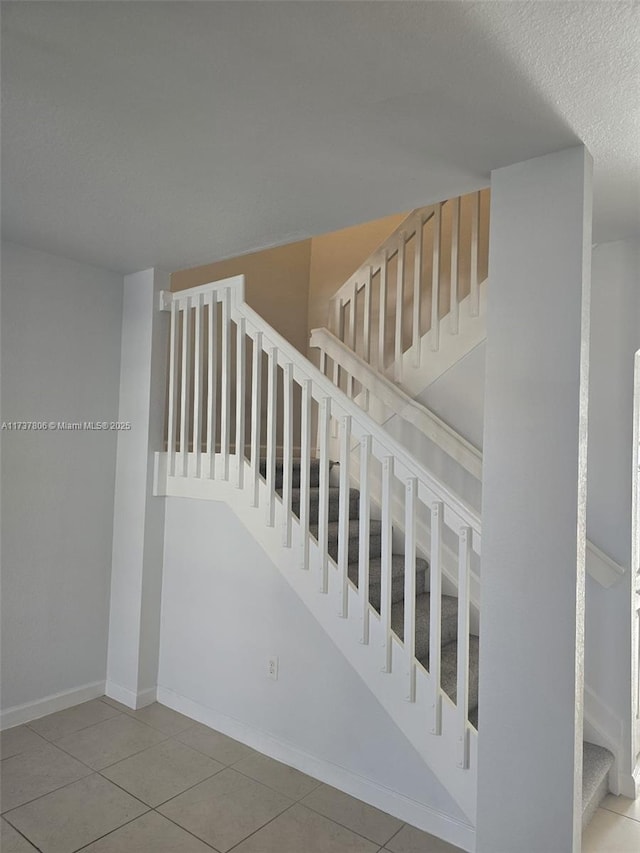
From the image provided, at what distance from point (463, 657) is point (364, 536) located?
63 centimetres

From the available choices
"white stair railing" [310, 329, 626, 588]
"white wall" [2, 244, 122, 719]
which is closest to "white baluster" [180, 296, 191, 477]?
"white wall" [2, 244, 122, 719]

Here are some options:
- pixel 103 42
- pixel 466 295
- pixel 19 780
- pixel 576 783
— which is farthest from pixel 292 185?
pixel 19 780

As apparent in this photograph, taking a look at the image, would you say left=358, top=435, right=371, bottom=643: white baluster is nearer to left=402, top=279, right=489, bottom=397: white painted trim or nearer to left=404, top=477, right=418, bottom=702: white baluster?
left=404, top=477, right=418, bottom=702: white baluster

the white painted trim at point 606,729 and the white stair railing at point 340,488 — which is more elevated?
the white stair railing at point 340,488

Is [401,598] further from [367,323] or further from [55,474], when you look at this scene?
[55,474]

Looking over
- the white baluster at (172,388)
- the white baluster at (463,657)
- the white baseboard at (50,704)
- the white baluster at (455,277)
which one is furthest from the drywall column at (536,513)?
the white baseboard at (50,704)

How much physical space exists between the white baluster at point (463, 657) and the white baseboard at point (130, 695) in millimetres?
1961

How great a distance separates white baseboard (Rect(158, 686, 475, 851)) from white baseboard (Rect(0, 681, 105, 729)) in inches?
16.4

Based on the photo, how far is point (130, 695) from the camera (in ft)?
11.0

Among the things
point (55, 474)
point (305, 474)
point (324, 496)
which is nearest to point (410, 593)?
point (324, 496)

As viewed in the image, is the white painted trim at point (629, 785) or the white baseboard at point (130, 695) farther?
the white baseboard at point (130, 695)

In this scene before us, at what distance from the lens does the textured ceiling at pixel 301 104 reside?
1.40 m

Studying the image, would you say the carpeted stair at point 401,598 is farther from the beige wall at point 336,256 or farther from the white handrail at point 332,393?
the beige wall at point 336,256

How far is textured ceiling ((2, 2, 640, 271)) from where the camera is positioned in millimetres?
1400
